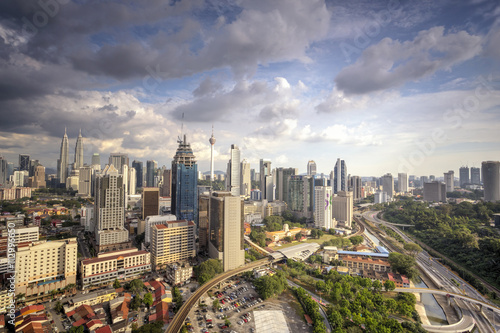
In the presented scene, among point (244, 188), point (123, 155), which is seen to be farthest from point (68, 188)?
point (244, 188)

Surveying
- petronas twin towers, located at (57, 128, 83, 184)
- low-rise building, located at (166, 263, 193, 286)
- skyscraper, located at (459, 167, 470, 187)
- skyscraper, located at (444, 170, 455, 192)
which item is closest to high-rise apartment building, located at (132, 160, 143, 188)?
petronas twin towers, located at (57, 128, 83, 184)

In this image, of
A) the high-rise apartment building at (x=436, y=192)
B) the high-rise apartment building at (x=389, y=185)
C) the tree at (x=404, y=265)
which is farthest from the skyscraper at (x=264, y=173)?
the tree at (x=404, y=265)

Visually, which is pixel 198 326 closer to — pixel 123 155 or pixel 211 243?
pixel 211 243

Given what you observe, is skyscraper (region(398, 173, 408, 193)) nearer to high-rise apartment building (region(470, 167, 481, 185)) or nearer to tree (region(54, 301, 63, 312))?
high-rise apartment building (region(470, 167, 481, 185))

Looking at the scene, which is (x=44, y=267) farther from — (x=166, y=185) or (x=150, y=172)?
(x=150, y=172)

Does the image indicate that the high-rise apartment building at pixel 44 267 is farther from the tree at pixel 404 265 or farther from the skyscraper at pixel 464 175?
the skyscraper at pixel 464 175
